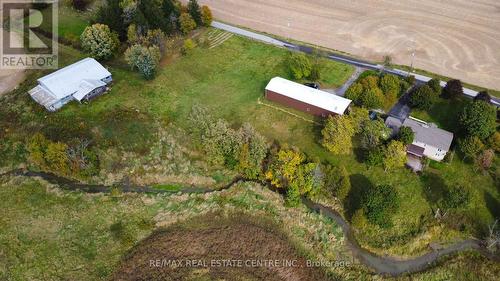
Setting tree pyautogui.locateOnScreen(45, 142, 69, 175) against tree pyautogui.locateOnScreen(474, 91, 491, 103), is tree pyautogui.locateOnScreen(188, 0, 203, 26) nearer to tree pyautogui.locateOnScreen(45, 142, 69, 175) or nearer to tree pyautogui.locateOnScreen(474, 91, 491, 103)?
tree pyautogui.locateOnScreen(45, 142, 69, 175)

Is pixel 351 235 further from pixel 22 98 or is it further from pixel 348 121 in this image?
pixel 22 98

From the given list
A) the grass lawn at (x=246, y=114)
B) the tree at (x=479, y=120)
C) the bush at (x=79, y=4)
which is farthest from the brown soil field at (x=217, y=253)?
the bush at (x=79, y=4)

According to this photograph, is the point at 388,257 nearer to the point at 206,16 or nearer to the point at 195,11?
the point at 206,16

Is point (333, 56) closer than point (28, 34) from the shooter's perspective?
Yes

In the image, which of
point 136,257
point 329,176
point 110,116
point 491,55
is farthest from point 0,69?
point 491,55

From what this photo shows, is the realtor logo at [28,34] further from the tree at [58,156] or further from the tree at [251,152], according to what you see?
the tree at [251,152]

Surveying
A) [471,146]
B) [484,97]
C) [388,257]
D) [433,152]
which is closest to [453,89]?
[484,97]
